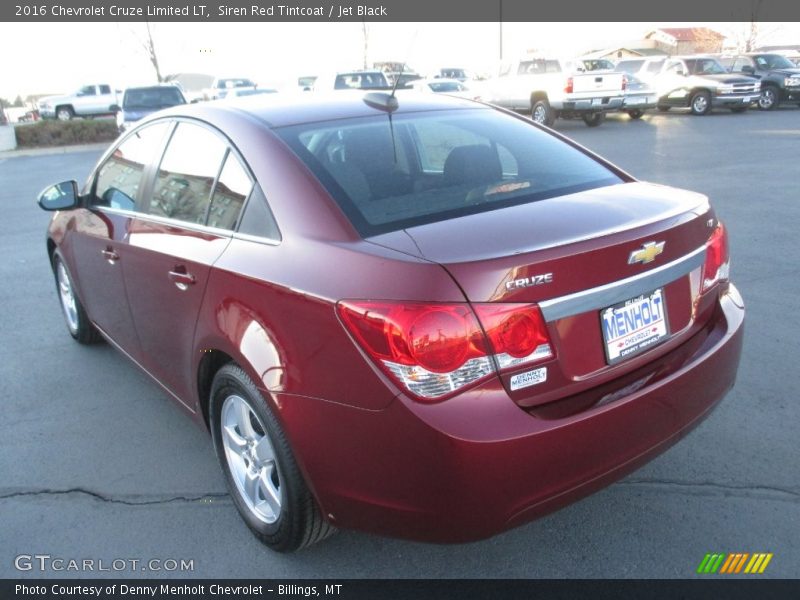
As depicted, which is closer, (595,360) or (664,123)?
(595,360)

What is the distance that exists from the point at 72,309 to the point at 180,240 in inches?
95.4

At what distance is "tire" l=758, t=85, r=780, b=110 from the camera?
80.1 ft

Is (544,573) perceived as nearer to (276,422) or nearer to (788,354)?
(276,422)

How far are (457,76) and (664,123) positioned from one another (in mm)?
13603

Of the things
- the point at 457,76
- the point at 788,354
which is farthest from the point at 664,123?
the point at 788,354

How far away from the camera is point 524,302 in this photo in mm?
2158

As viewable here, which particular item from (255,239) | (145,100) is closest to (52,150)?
(145,100)

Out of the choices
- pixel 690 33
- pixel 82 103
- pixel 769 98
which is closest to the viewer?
pixel 769 98

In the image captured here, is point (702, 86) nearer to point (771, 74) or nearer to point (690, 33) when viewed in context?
point (771, 74)

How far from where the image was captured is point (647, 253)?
2414 millimetres

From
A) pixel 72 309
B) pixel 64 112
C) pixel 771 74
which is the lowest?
pixel 64 112

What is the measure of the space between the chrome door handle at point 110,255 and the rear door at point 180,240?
0.62ft

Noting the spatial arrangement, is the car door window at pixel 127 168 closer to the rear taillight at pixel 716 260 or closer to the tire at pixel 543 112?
the rear taillight at pixel 716 260

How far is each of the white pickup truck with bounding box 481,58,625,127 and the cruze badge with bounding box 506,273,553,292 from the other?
1852 cm
